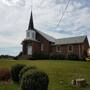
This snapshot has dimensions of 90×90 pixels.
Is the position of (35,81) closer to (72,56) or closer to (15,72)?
(15,72)

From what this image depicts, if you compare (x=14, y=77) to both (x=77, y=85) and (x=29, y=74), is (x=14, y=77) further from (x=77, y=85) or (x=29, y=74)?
(x=29, y=74)

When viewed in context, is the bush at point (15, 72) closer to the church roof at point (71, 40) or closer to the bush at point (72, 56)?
the bush at point (72, 56)

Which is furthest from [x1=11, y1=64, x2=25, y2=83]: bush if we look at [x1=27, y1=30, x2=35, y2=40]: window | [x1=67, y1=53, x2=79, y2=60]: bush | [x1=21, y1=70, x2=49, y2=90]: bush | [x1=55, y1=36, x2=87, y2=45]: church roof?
[x1=27, y1=30, x2=35, y2=40]: window

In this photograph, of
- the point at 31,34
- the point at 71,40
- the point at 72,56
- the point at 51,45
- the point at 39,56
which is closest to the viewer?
the point at 72,56

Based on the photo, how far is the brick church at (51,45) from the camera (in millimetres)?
41594

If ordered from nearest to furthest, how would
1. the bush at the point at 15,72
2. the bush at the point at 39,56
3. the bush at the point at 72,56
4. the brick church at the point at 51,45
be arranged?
the bush at the point at 15,72 < the bush at the point at 72,56 < the bush at the point at 39,56 < the brick church at the point at 51,45

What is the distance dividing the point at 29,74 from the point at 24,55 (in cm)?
3328

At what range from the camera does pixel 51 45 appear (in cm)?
4484

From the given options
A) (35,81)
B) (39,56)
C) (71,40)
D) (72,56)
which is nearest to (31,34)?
(39,56)

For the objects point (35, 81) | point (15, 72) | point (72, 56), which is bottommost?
point (35, 81)

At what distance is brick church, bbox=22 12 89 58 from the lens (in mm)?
41594

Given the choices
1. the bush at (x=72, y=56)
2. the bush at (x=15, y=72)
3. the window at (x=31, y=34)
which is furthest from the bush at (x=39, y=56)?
the bush at (x=15, y=72)

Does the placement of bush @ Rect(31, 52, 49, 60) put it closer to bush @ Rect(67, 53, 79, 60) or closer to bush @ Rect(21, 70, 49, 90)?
bush @ Rect(67, 53, 79, 60)

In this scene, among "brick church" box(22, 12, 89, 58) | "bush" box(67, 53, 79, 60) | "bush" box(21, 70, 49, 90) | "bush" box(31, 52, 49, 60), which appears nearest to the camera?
"bush" box(21, 70, 49, 90)
